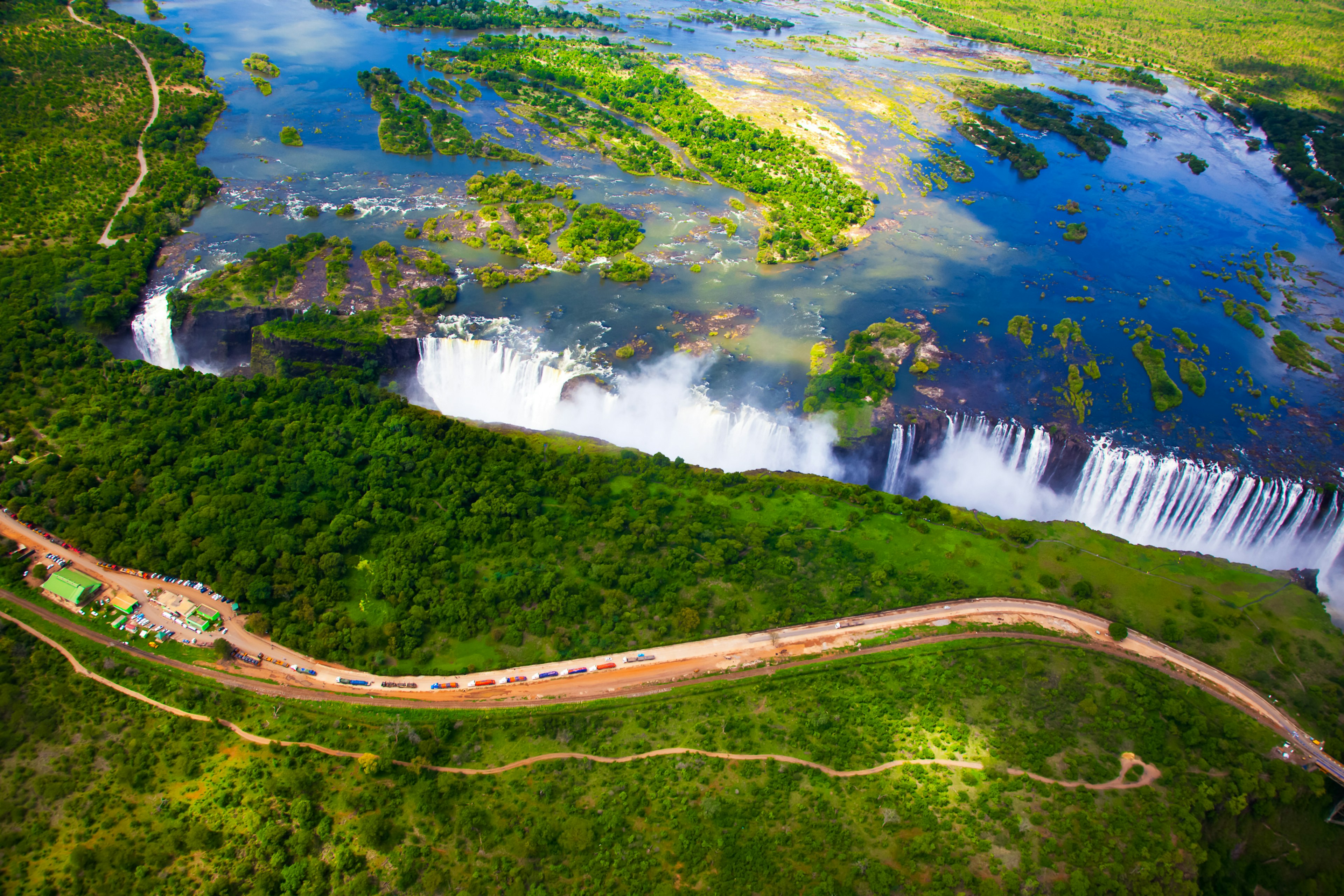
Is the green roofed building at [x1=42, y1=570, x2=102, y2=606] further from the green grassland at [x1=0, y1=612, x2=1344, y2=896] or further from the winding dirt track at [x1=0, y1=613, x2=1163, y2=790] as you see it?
the winding dirt track at [x1=0, y1=613, x2=1163, y2=790]

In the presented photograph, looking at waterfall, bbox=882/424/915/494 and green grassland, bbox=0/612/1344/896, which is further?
waterfall, bbox=882/424/915/494

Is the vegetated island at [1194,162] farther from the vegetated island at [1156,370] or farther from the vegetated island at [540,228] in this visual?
the vegetated island at [540,228]

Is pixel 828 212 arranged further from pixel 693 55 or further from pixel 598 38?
pixel 598 38

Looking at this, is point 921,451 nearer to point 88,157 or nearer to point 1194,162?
point 1194,162

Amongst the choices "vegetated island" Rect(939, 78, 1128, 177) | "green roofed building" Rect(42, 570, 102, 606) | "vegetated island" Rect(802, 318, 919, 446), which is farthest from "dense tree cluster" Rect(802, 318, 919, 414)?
"green roofed building" Rect(42, 570, 102, 606)

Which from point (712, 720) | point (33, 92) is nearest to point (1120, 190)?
point (712, 720)

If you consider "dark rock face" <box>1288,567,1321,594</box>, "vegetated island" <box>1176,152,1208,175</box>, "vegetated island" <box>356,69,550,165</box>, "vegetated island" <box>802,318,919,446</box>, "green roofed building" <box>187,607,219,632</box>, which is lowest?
"green roofed building" <box>187,607,219,632</box>

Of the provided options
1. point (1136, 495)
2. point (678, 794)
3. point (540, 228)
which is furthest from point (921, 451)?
point (540, 228)
